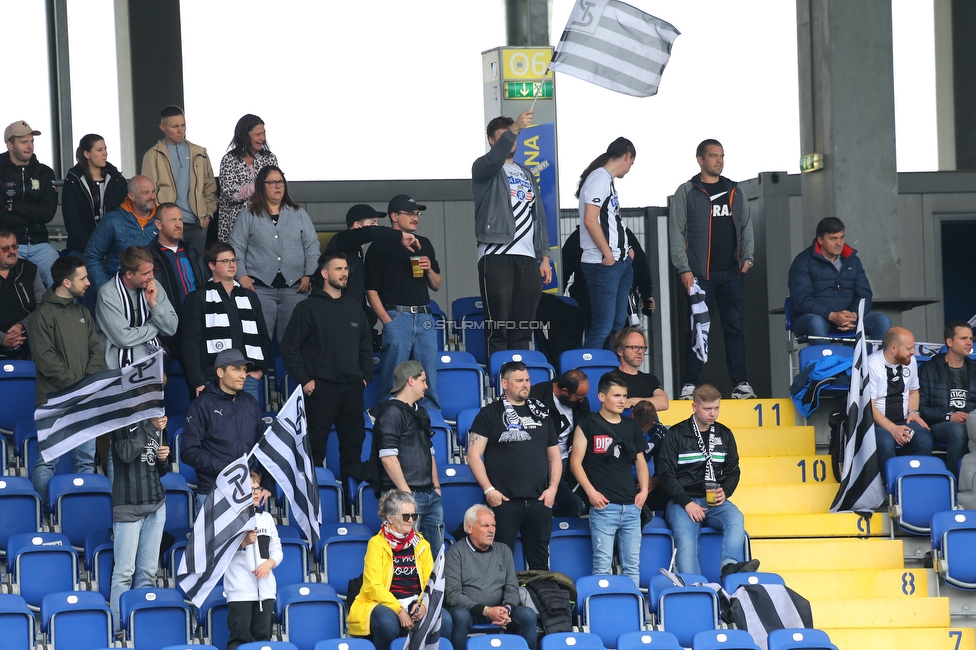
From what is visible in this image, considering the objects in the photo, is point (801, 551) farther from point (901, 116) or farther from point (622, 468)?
point (901, 116)

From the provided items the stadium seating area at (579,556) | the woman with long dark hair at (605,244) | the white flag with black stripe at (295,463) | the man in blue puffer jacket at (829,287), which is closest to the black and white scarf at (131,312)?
the stadium seating area at (579,556)

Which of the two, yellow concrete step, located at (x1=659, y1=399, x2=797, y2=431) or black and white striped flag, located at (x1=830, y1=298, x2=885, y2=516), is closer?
black and white striped flag, located at (x1=830, y1=298, x2=885, y2=516)

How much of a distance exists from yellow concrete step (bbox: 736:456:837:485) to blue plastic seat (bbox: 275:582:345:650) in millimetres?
3357

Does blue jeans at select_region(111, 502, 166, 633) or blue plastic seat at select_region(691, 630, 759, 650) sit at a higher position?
blue jeans at select_region(111, 502, 166, 633)

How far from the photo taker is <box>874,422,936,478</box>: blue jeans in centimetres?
877

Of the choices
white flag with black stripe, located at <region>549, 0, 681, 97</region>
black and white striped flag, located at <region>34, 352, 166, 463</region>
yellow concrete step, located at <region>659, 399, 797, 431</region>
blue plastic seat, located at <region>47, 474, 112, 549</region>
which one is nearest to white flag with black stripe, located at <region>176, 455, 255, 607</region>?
black and white striped flag, located at <region>34, 352, 166, 463</region>

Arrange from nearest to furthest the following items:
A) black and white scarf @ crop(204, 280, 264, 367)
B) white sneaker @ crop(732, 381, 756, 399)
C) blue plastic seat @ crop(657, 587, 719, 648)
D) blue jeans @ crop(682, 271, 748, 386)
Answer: blue plastic seat @ crop(657, 587, 719, 648) < black and white scarf @ crop(204, 280, 264, 367) < blue jeans @ crop(682, 271, 748, 386) < white sneaker @ crop(732, 381, 756, 399)

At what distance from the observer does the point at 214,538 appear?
700cm

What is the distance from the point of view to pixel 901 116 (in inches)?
606

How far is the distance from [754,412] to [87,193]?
5.01 metres

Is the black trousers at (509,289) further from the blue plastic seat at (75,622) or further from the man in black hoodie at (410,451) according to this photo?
the blue plastic seat at (75,622)

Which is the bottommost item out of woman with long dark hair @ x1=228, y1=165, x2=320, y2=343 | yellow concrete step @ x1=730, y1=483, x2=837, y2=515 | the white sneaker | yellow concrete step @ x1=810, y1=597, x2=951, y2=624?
yellow concrete step @ x1=810, y1=597, x2=951, y2=624

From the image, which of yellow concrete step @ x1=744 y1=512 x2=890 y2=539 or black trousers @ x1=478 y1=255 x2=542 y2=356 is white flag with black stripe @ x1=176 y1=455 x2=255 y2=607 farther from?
yellow concrete step @ x1=744 y1=512 x2=890 y2=539

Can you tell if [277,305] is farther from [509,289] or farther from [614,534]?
[614,534]
